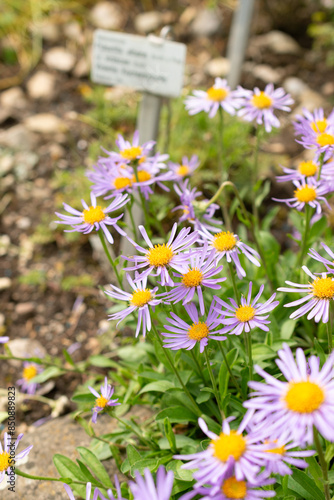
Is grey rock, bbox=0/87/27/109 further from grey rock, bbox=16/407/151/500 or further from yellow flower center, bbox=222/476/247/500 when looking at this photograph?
yellow flower center, bbox=222/476/247/500

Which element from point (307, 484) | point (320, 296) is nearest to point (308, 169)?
point (320, 296)

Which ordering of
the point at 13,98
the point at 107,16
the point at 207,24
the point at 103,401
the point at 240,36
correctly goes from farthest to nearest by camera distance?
the point at 107,16 < the point at 207,24 < the point at 13,98 < the point at 240,36 < the point at 103,401

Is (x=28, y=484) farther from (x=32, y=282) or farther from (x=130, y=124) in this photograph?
(x=130, y=124)

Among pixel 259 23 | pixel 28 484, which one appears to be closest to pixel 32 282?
pixel 28 484

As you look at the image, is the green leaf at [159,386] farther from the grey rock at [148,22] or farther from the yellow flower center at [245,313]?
the grey rock at [148,22]

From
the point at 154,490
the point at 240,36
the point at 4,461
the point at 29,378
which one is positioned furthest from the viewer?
the point at 240,36

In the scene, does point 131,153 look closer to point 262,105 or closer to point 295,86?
point 262,105

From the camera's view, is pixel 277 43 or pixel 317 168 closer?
pixel 317 168

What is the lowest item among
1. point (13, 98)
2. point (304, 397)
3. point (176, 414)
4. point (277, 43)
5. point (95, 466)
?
point (95, 466)

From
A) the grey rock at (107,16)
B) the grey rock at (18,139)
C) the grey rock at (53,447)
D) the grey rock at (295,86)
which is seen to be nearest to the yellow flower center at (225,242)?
the grey rock at (53,447)
